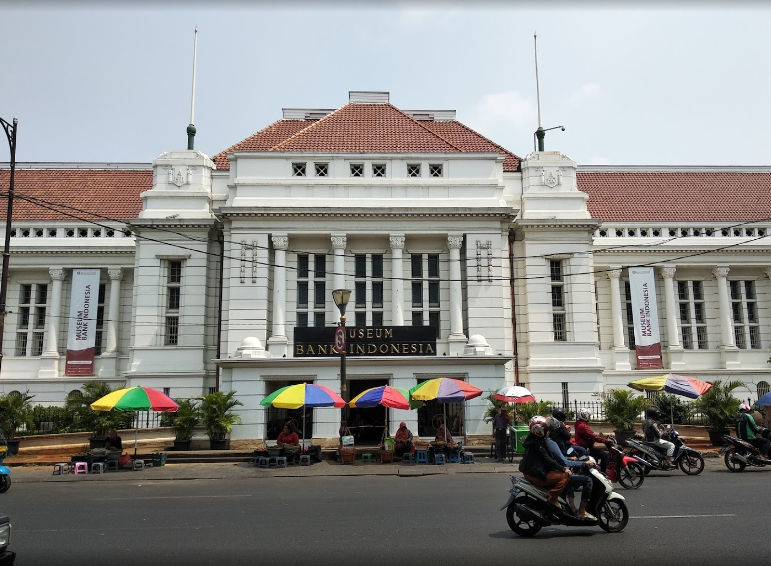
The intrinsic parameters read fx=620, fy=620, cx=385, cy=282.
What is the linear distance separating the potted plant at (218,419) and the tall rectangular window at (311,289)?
5.91 meters

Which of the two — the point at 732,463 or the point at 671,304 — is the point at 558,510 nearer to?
the point at 732,463

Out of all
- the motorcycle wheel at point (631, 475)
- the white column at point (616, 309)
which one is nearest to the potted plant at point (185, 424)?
the motorcycle wheel at point (631, 475)

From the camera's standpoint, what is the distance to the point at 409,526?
10.3 metres

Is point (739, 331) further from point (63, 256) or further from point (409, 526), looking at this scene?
point (63, 256)

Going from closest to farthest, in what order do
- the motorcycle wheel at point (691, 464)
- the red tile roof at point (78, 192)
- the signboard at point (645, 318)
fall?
the motorcycle wheel at point (691, 464)
the signboard at point (645, 318)
the red tile roof at point (78, 192)

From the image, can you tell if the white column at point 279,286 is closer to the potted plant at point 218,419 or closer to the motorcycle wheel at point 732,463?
the potted plant at point 218,419

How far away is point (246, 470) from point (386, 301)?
1154cm

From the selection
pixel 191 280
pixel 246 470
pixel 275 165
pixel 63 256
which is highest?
pixel 275 165

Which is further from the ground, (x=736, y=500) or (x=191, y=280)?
(x=191, y=280)

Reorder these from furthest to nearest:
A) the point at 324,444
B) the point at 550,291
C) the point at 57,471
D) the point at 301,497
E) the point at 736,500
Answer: the point at 550,291
the point at 324,444
the point at 57,471
the point at 301,497
the point at 736,500

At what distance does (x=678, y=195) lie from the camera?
38.7 m

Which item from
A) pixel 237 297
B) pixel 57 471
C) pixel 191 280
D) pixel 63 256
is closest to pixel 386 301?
pixel 237 297

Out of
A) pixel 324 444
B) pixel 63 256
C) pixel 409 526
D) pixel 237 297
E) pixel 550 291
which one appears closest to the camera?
pixel 409 526

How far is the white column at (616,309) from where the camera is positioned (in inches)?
1323
